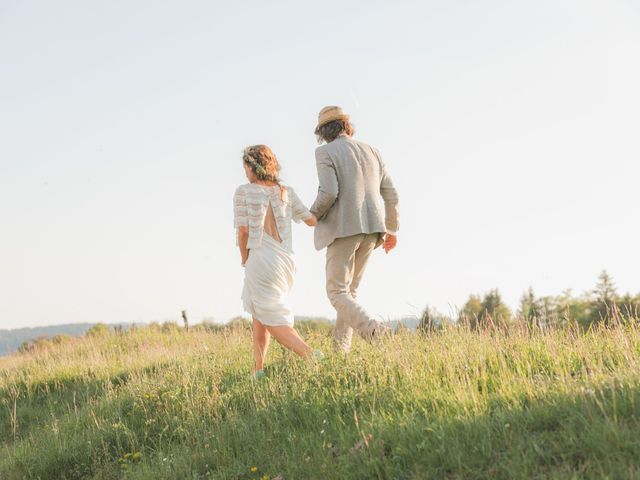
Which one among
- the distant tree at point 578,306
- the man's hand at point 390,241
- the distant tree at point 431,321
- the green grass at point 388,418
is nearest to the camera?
the green grass at point 388,418

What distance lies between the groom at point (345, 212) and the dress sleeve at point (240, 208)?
79 cm

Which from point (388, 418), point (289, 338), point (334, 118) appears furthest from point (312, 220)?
point (388, 418)

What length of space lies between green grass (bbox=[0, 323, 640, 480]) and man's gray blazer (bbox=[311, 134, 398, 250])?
1.37m

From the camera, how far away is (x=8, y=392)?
1096 centimetres

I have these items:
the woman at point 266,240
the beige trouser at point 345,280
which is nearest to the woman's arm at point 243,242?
the woman at point 266,240

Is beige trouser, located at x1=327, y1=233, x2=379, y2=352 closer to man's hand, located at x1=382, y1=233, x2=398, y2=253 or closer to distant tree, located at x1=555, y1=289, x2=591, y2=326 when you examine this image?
man's hand, located at x1=382, y1=233, x2=398, y2=253

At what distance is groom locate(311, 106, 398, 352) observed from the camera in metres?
7.27

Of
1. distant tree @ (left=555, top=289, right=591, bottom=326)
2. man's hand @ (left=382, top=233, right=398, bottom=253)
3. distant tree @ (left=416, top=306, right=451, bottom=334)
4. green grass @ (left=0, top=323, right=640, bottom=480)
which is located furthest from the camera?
distant tree @ (left=555, top=289, right=591, bottom=326)

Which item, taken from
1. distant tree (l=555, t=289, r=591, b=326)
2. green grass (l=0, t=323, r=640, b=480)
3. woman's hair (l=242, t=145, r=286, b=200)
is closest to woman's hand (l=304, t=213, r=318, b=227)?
woman's hair (l=242, t=145, r=286, b=200)

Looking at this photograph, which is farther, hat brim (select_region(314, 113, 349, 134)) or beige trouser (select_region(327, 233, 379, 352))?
hat brim (select_region(314, 113, 349, 134))

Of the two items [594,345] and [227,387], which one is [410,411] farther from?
[227,387]

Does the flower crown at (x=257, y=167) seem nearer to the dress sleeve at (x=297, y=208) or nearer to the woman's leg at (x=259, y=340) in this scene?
the dress sleeve at (x=297, y=208)

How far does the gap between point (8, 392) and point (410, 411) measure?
28.3ft

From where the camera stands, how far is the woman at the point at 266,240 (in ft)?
23.1
